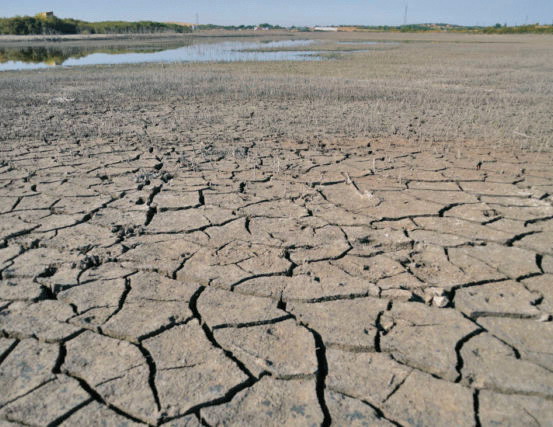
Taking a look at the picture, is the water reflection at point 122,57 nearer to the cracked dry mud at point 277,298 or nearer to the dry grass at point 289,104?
the dry grass at point 289,104

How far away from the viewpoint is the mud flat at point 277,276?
5.46 ft

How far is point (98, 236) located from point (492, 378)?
2432 mm

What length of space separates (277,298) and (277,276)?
0.21m

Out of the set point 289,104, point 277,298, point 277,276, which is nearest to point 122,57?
point 289,104

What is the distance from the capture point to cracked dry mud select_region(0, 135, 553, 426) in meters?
1.64

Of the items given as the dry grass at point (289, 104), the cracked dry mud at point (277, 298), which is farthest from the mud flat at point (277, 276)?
the dry grass at point (289, 104)

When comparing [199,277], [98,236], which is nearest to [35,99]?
[98,236]

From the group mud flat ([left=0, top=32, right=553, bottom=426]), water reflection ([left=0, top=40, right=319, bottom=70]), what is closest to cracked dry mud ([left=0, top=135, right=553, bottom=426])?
mud flat ([left=0, top=32, right=553, bottom=426])

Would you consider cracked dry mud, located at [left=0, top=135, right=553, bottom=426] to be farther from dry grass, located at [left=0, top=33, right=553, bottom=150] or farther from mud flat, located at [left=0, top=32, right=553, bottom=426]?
dry grass, located at [left=0, top=33, right=553, bottom=150]

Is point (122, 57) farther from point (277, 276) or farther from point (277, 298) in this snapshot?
point (277, 298)

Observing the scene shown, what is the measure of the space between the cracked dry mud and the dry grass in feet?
5.79

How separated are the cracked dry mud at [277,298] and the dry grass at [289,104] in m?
1.76

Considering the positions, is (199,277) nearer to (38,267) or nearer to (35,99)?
(38,267)

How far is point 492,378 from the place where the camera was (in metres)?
1.72
